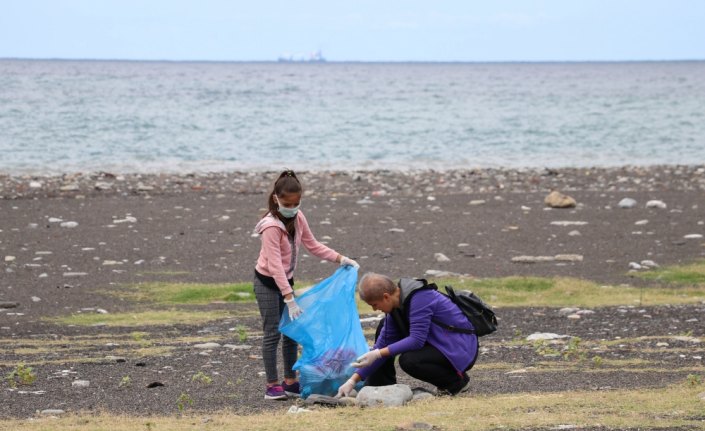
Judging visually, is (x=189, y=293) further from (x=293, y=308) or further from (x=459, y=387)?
(x=459, y=387)

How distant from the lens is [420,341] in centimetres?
808

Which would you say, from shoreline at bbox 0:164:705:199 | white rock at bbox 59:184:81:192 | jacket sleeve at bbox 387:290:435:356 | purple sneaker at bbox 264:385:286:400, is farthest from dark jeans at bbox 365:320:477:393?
white rock at bbox 59:184:81:192

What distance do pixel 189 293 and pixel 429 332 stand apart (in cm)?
612

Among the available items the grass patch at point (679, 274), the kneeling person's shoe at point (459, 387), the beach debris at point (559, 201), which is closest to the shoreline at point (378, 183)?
the beach debris at point (559, 201)

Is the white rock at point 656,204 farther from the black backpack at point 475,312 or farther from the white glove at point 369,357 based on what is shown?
the white glove at point 369,357

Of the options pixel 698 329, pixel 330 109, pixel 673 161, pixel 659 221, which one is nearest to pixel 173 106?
pixel 330 109

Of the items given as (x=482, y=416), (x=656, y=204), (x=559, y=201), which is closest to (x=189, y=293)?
(x=482, y=416)

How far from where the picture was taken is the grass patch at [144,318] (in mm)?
11977

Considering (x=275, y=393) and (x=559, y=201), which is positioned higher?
(x=559, y=201)

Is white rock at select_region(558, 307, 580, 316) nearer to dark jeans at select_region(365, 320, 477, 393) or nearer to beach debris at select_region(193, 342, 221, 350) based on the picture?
beach debris at select_region(193, 342, 221, 350)

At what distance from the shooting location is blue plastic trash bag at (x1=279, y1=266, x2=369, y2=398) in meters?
8.38

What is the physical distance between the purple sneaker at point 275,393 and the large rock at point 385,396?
0.69 m

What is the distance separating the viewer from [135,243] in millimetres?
17375

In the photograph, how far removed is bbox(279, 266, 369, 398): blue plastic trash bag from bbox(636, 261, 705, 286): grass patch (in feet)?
23.9
